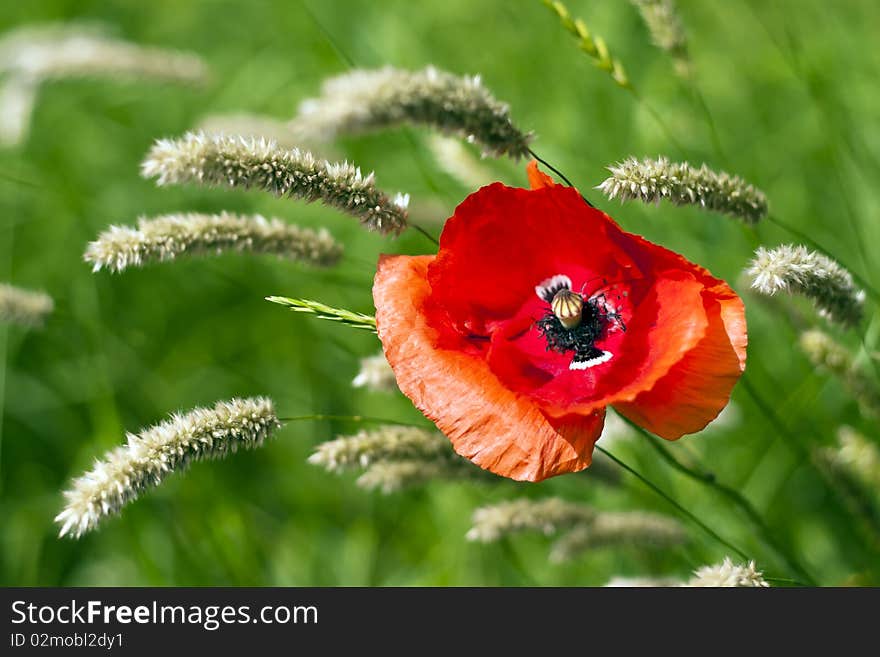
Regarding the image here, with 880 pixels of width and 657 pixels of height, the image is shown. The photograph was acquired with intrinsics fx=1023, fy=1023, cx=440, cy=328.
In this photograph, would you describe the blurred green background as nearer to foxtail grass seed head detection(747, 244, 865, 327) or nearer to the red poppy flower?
foxtail grass seed head detection(747, 244, 865, 327)

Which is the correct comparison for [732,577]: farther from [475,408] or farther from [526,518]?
[526,518]

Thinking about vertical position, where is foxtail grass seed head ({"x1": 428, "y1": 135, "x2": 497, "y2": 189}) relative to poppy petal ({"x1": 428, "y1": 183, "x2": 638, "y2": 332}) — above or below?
above

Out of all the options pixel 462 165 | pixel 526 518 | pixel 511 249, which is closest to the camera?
pixel 511 249

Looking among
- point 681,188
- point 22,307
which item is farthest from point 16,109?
point 681,188

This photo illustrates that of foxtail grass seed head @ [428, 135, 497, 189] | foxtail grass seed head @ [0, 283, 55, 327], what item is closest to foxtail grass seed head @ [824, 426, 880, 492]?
foxtail grass seed head @ [428, 135, 497, 189]

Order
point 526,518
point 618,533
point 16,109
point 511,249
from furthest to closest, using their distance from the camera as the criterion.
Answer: point 16,109
point 618,533
point 526,518
point 511,249

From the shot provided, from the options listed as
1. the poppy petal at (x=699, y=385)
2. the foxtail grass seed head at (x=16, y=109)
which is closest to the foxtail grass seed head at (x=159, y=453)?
the poppy petal at (x=699, y=385)

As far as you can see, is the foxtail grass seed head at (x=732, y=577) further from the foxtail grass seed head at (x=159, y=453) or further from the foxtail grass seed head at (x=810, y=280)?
the foxtail grass seed head at (x=159, y=453)
